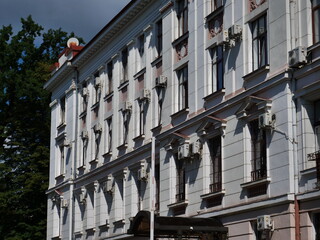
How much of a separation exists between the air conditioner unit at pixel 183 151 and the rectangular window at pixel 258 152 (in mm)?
4144

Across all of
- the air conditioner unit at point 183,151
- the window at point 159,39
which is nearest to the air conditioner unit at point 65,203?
the window at point 159,39

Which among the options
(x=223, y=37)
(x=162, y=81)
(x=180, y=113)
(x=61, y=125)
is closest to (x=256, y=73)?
(x=223, y=37)

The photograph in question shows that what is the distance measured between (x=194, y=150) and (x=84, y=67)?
16.9 metres

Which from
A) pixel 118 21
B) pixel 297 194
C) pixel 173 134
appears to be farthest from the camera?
pixel 118 21

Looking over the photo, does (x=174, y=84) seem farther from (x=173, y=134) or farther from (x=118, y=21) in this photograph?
(x=118, y=21)

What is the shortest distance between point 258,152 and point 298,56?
3729 mm

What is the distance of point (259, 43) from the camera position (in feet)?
84.1

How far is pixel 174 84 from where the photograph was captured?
1250 inches

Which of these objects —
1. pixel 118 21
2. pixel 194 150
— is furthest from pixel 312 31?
pixel 118 21

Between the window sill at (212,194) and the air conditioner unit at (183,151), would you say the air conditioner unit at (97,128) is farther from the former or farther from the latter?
the window sill at (212,194)

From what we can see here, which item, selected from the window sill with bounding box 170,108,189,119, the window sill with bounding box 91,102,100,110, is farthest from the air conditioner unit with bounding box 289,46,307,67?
the window sill with bounding box 91,102,100,110

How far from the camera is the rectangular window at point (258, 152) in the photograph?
24.8 metres

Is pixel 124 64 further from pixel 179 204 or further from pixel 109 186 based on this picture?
pixel 179 204

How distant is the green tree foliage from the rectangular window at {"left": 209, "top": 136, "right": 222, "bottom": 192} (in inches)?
1056
